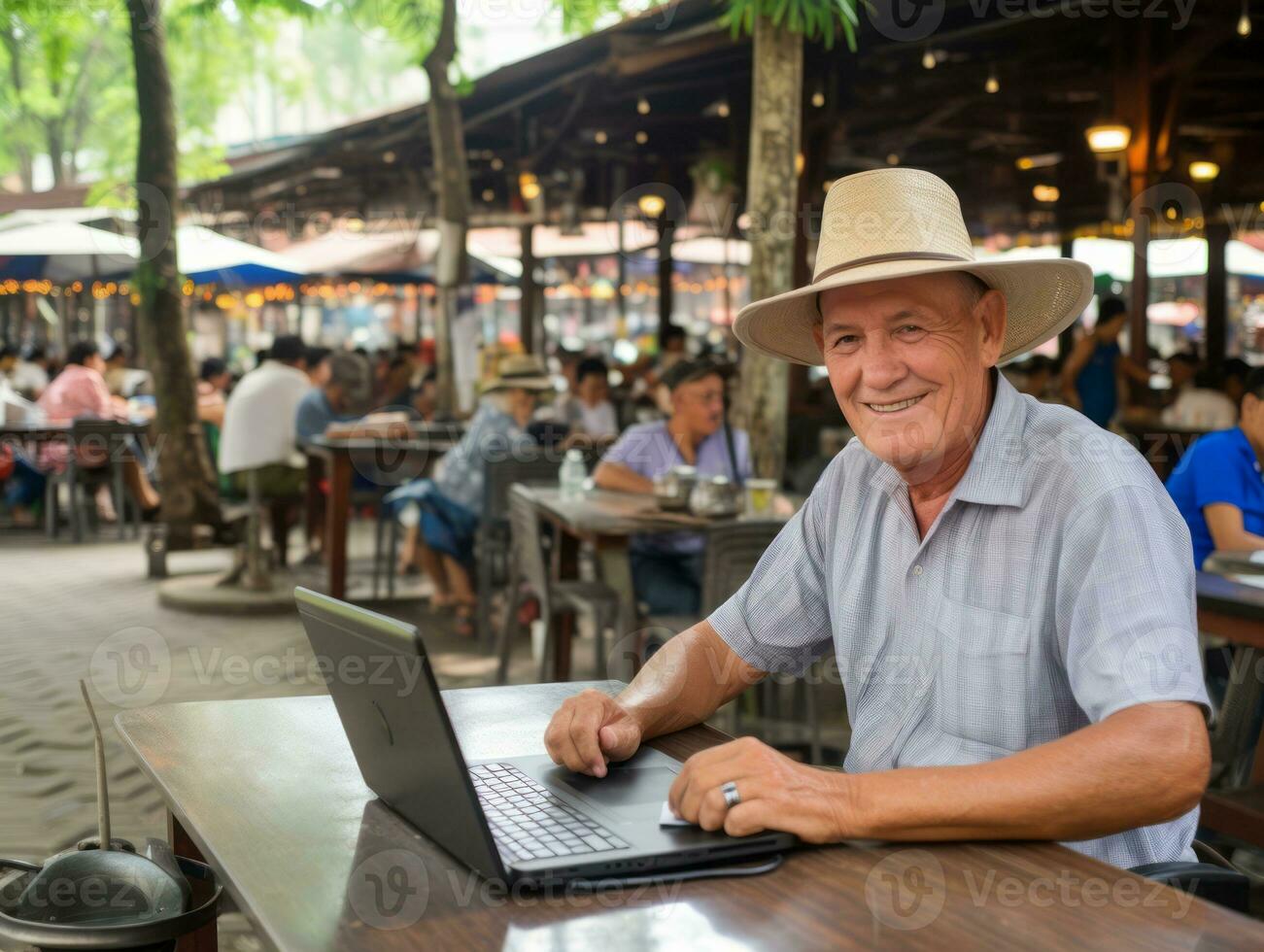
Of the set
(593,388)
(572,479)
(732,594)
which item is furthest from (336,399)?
(732,594)

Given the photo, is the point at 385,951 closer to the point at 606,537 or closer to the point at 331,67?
the point at 606,537

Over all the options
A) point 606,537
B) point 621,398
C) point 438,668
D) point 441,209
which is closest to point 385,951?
point 606,537

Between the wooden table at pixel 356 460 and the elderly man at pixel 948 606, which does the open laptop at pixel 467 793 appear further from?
the wooden table at pixel 356 460

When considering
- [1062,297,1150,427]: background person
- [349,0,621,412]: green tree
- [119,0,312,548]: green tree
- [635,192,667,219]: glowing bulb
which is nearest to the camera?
[119,0,312,548]: green tree

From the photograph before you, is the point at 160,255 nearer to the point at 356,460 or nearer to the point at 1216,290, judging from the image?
the point at 356,460

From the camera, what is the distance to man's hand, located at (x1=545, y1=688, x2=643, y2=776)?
5.73 feet

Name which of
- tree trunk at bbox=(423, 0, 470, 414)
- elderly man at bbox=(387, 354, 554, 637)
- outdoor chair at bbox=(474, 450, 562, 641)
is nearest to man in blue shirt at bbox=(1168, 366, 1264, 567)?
outdoor chair at bbox=(474, 450, 562, 641)

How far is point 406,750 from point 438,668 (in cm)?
512

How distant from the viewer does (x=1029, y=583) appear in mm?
1792

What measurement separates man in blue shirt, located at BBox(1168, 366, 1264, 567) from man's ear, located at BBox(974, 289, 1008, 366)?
2.38 metres

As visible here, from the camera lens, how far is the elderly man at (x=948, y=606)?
1.46m

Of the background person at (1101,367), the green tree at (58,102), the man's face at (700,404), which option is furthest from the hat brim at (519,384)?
the green tree at (58,102)

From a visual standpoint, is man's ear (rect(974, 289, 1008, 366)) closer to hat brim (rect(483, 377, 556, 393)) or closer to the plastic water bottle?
the plastic water bottle

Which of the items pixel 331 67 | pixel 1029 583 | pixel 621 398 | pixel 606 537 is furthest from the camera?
pixel 331 67
